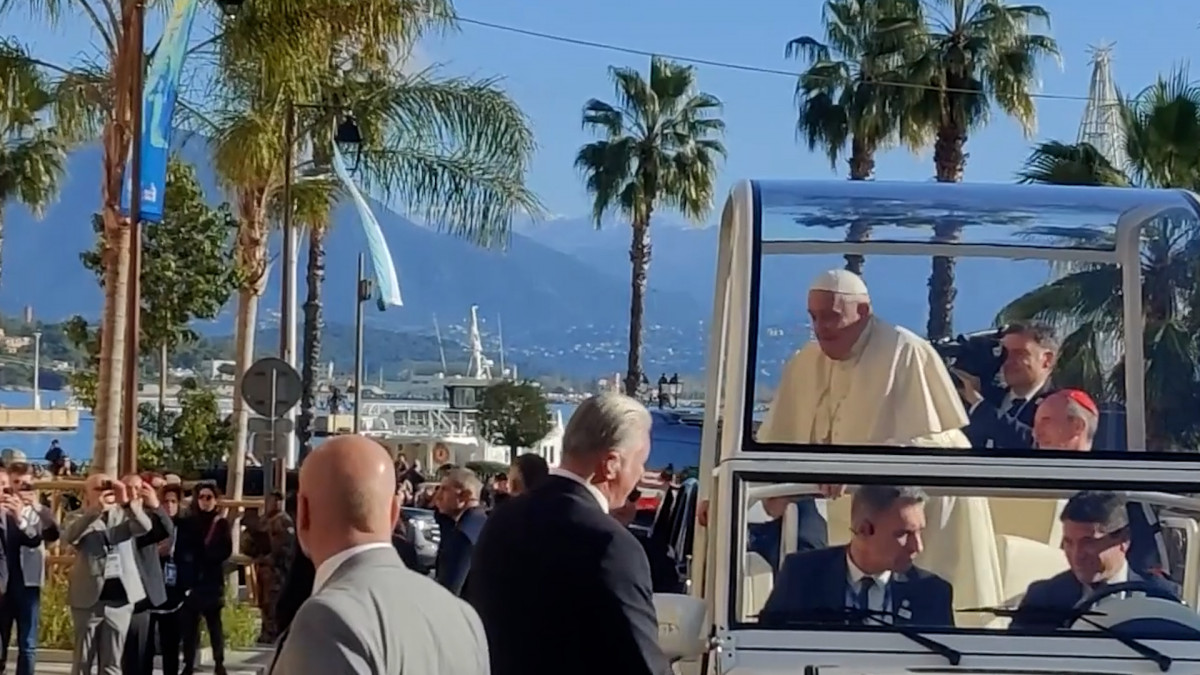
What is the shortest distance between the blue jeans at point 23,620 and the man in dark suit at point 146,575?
76cm

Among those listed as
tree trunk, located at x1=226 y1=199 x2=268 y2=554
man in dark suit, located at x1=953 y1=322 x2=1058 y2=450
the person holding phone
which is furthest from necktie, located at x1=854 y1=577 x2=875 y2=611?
tree trunk, located at x1=226 y1=199 x2=268 y2=554

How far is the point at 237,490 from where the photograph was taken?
85.6 ft

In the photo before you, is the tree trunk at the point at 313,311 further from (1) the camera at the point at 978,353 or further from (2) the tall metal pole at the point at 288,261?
(1) the camera at the point at 978,353

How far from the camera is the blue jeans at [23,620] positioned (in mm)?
13166

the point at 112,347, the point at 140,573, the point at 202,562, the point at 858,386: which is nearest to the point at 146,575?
the point at 140,573

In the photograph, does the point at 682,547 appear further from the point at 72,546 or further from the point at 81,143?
the point at 81,143

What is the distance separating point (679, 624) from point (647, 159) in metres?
41.2

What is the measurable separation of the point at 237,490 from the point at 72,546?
45.3ft

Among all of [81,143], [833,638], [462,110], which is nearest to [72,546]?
[833,638]

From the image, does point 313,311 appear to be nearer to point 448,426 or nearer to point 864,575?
point 864,575

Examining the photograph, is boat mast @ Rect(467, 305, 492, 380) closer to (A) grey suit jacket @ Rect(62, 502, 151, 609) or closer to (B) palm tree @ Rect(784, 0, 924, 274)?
(B) palm tree @ Rect(784, 0, 924, 274)

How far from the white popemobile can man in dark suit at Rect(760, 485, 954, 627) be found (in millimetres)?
41

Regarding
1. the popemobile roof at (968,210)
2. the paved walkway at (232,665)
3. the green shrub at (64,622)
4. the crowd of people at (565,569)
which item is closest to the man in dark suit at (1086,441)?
the popemobile roof at (968,210)

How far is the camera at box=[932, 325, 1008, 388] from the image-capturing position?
611 cm
